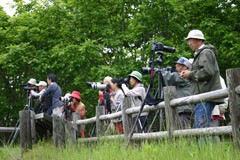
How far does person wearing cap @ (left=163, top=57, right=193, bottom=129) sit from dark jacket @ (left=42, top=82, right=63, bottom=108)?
4.32m

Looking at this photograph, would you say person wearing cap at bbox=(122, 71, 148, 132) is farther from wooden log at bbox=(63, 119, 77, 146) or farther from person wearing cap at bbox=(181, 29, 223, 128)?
person wearing cap at bbox=(181, 29, 223, 128)

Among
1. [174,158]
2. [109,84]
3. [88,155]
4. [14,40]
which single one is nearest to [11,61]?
[14,40]

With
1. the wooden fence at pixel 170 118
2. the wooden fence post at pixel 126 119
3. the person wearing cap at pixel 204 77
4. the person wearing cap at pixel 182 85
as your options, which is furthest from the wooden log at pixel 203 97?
the wooden fence post at pixel 126 119

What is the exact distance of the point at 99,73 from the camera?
16.2 m

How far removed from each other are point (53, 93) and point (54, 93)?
0.08 feet

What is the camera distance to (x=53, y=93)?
1079 cm

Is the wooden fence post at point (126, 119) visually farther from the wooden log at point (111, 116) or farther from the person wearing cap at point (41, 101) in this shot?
the person wearing cap at point (41, 101)

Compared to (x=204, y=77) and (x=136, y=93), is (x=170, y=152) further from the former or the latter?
(x=136, y=93)

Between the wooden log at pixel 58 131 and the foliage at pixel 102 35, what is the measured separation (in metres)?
7.62

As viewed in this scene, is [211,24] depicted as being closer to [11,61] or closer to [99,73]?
[99,73]

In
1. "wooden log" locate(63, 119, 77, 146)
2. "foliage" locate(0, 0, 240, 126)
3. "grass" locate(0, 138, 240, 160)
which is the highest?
"foliage" locate(0, 0, 240, 126)

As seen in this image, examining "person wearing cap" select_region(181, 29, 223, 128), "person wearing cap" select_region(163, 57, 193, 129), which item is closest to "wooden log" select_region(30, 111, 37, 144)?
"person wearing cap" select_region(163, 57, 193, 129)

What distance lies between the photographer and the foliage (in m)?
16.8

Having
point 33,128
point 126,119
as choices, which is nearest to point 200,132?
point 126,119
